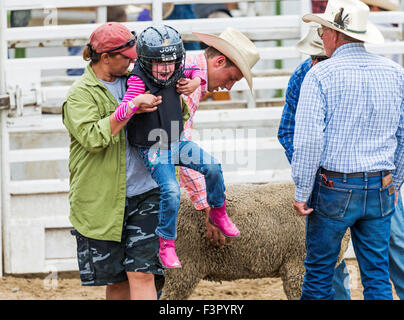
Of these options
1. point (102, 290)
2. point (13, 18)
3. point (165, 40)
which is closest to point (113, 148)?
point (165, 40)

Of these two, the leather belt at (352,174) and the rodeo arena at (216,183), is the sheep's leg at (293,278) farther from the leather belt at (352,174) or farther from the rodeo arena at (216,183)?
the leather belt at (352,174)

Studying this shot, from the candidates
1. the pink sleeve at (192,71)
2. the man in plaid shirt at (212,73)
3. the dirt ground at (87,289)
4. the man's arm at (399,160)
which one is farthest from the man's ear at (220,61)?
the dirt ground at (87,289)

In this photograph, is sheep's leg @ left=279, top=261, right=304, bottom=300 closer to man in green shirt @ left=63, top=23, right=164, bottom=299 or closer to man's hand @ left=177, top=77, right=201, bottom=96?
man in green shirt @ left=63, top=23, right=164, bottom=299

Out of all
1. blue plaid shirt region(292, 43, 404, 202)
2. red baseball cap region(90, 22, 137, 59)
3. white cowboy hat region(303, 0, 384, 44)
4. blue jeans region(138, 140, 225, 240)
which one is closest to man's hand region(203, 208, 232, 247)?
blue jeans region(138, 140, 225, 240)

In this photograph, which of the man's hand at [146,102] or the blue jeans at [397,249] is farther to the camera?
the blue jeans at [397,249]

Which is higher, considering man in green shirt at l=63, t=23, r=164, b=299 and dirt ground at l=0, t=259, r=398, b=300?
man in green shirt at l=63, t=23, r=164, b=299

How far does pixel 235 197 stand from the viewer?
460 cm

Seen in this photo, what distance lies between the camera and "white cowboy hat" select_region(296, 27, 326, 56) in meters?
4.19

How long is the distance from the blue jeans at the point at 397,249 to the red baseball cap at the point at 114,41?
1.94 metres

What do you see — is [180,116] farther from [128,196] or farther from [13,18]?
[13,18]

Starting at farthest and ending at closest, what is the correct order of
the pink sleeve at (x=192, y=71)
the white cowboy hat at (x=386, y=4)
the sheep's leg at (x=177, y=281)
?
the white cowboy hat at (x=386, y=4), the sheep's leg at (x=177, y=281), the pink sleeve at (x=192, y=71)

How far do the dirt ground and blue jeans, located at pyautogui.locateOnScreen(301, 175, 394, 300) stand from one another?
1759 millimetres

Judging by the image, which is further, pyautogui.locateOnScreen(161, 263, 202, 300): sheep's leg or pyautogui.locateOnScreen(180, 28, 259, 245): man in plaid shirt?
pyautogui.locateOnScreen(161, 263, 202, 300): sheep's leg

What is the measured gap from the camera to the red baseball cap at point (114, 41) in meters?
3.55
